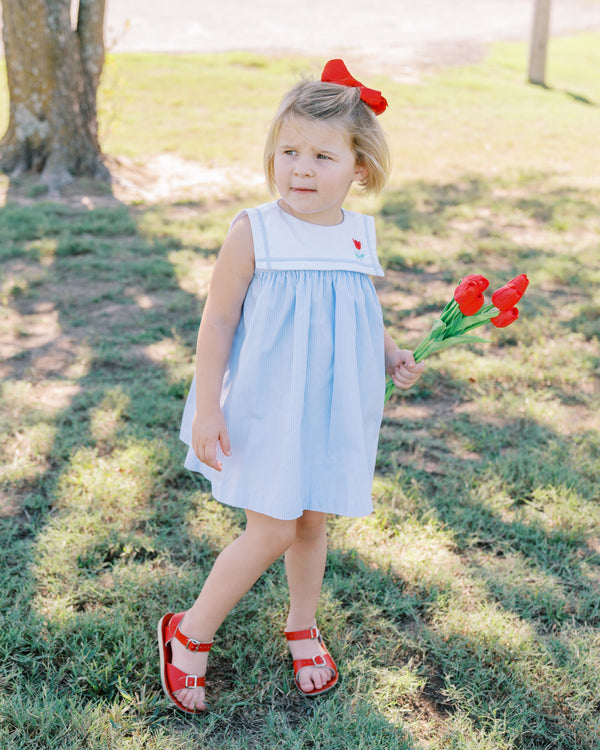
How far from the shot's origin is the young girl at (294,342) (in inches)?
66.1

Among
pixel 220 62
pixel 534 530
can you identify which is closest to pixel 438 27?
pixel 220 62

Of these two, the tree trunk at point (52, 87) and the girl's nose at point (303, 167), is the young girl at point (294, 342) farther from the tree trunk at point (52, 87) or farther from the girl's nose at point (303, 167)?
the tree trunk at point (52, 87)

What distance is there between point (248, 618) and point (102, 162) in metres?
5.63

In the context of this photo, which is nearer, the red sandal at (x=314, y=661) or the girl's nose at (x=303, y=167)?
the girl's nose at (x=303, y=167)

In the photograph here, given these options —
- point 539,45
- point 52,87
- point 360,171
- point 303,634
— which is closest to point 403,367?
point 360,171

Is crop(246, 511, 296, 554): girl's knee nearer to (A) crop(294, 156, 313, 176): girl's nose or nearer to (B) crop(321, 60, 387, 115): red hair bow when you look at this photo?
(A) crop(294, 156, 313, 176): girl's nose

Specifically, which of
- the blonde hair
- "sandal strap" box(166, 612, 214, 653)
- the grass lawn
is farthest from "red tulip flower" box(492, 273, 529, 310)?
"sandal strap" box(166, 612, 214, 653)

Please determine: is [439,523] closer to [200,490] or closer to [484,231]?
[200,490]

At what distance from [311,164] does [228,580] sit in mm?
1005

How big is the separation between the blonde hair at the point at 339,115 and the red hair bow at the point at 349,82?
0.01 m

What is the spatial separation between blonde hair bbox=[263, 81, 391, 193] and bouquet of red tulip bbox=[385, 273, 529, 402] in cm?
37

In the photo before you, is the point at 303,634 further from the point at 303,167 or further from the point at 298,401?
the point at 303,167

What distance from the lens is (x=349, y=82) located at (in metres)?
1.74

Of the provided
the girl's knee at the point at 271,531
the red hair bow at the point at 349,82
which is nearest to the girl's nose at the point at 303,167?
the red hair bow at the point at 349,82
